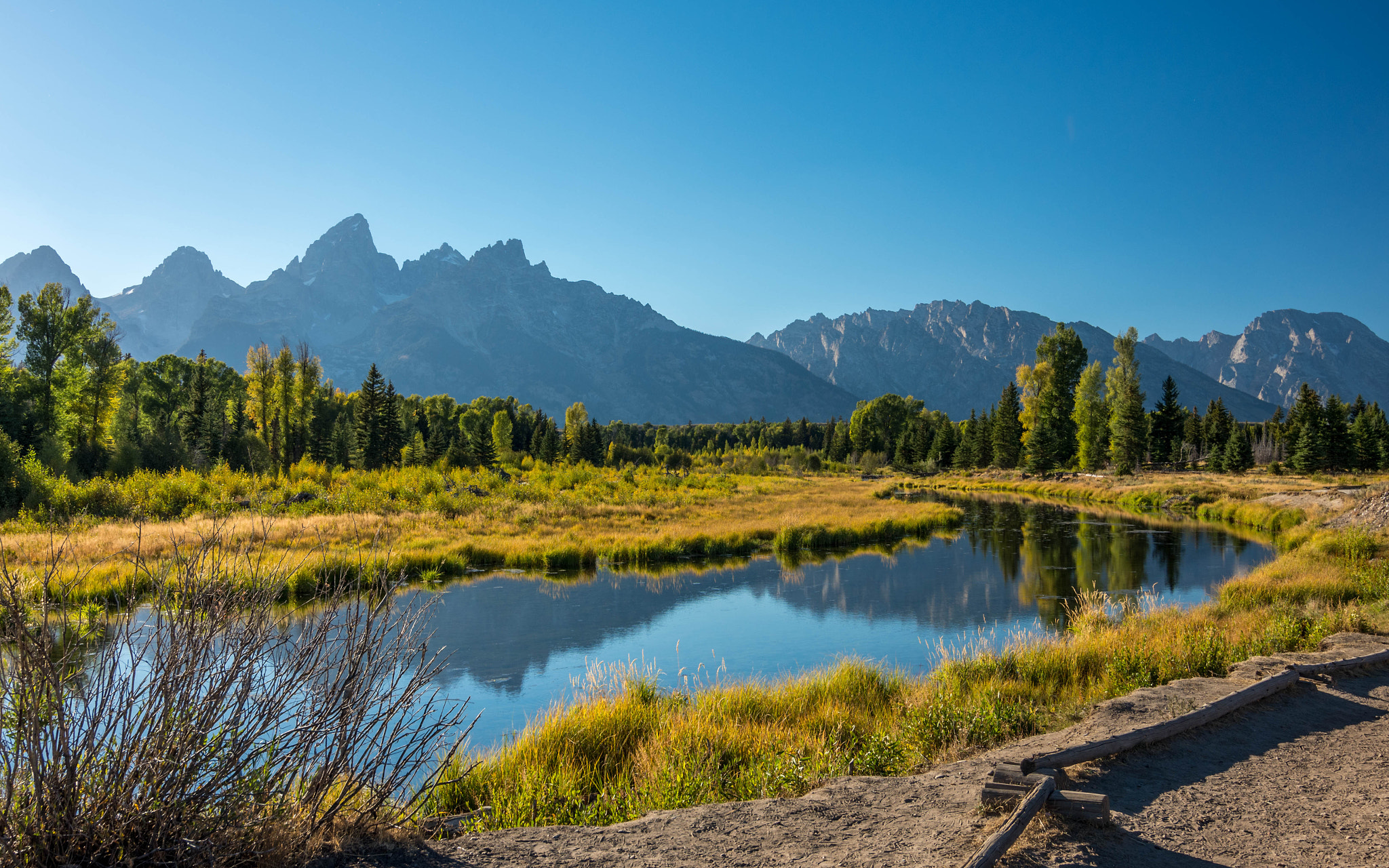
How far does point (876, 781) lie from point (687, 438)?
128185 mm

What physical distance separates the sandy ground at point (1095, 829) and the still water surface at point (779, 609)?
503 centimetres

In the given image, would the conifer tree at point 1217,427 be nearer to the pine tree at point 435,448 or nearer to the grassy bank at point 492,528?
the grassy bank at point 492,528

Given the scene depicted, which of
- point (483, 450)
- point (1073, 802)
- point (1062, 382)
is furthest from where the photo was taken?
point (1062, 382)

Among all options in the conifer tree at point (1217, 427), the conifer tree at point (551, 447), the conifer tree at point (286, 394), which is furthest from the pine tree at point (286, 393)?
the conifer tree at point (1217, 427)

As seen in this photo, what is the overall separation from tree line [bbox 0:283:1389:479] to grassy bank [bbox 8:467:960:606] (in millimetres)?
9938

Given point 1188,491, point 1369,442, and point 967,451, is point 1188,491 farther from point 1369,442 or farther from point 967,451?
point 967,451

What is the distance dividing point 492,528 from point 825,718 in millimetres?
20908

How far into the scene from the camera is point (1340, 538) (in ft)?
62.8

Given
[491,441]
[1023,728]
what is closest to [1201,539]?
[1023,728]

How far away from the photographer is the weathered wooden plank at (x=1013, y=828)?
3816 mm

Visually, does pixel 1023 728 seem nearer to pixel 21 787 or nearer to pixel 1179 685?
pixel 1179 685

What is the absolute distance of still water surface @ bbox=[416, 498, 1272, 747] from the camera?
1305 centimetres

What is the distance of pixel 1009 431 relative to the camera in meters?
71.2

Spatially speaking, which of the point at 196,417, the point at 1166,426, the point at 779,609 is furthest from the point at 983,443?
the point at 196,417
